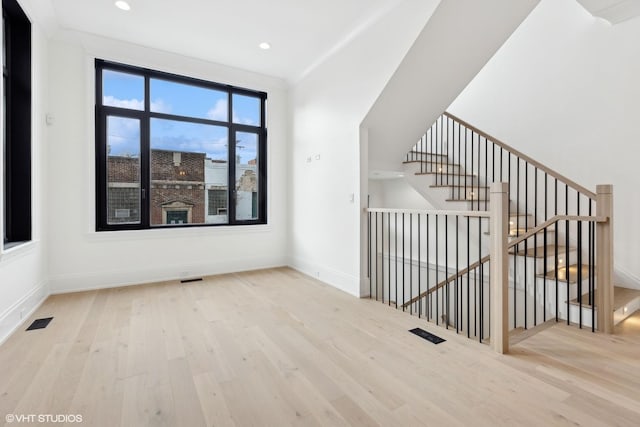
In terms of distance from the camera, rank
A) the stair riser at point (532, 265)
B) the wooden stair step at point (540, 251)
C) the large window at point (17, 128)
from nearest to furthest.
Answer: the large window at point (17, 128) → the stair riser at point (532, 265) → the wooden stair step at point (540, 251)

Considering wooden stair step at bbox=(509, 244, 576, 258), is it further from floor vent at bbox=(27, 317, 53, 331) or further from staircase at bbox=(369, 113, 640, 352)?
floor vent at bbox=(27, 317, 53, 331)

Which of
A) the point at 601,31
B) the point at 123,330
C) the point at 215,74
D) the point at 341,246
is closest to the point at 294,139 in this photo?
the point at 215,74

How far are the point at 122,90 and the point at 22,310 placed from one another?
8.80ft

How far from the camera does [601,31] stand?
354cm

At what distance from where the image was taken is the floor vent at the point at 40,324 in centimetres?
251

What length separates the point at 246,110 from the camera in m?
4.71

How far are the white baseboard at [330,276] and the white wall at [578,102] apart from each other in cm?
303

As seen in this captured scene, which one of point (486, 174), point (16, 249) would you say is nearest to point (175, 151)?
point (16, 249)

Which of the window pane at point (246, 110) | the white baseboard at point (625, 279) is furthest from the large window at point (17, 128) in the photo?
the white baseboard at point (625, 279)

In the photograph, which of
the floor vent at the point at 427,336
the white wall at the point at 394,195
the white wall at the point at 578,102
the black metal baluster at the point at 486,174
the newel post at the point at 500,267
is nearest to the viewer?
the newel post at the point at 500,267

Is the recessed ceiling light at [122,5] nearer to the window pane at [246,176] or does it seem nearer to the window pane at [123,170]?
the window pane at [123,170]

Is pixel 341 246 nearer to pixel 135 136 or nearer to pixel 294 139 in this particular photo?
pixel 294 139

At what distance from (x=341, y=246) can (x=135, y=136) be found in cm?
298

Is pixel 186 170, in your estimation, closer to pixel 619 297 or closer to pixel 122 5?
pixel 122 5
